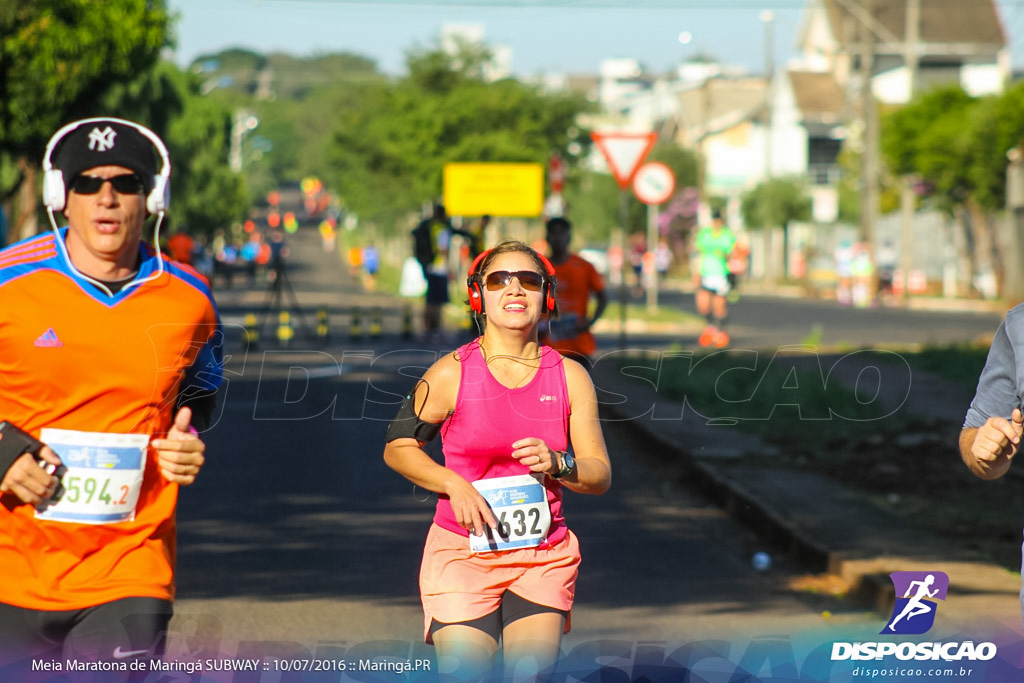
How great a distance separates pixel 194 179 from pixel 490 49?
22477 millimetres

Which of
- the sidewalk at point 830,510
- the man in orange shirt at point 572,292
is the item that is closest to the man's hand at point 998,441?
the sidewalk at point 830,510

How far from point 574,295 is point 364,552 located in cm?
474

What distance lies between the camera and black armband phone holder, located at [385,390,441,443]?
446 cm

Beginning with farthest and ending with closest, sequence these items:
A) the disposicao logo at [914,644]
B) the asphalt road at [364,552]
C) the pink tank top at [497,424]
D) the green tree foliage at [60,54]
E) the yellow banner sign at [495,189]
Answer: the yellow banner sign at [495,189]
the green tree foliage at [60,54]
the asphalt road at [364,552]
the disposicao logo at [914,644]
the pink tank top at [497,424]

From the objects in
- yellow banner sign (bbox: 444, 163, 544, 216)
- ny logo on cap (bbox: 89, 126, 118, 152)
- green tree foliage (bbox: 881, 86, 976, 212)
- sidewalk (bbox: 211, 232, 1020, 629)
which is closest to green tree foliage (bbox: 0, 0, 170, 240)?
yellow banner sign (bbox: 444, 163, 544, 216)

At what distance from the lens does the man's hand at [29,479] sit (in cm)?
388

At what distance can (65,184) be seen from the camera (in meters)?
4.23

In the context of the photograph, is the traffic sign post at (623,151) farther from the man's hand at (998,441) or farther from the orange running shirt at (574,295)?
the man's hand at (998,441)

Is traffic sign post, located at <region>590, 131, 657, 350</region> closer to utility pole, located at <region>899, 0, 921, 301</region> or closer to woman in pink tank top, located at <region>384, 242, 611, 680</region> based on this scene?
woman in pink tank top, located at <region>384, 242, 611, 680</region>

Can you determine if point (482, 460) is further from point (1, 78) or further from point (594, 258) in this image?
point (594, 258)

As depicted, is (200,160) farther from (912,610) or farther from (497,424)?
(497,424)

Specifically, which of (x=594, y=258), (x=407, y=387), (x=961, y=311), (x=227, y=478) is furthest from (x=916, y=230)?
(x=227, y=478)

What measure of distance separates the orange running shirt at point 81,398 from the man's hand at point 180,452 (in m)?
0.08

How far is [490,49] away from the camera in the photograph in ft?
166
